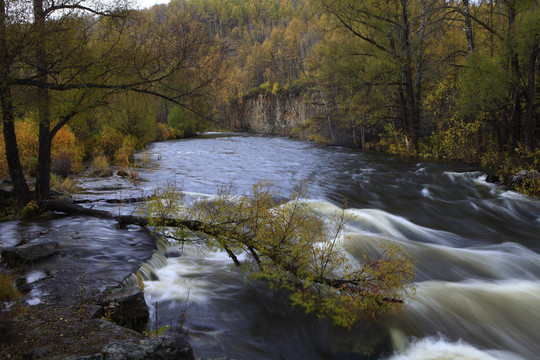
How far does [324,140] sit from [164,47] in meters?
29.0

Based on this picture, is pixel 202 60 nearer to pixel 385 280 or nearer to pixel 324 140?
pixel 385 280

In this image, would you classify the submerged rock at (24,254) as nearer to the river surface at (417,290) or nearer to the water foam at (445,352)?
the river surface at (417,290)

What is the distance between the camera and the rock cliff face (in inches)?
2334

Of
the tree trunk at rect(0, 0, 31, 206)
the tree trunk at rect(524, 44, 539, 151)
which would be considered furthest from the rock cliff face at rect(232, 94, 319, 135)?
the tree trunk at rect(0, 0, 31, 206)

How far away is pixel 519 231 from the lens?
9.31 m

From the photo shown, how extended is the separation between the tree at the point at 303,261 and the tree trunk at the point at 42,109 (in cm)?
363

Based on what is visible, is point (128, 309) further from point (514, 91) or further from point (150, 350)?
point (514, 91)

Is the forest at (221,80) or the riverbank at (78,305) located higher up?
the forest at (221,80)

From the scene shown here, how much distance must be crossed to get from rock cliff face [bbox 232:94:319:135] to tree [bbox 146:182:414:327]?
151 feet

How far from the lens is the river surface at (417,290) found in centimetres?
493

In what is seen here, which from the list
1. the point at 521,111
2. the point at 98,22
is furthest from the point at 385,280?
the point at 521,111

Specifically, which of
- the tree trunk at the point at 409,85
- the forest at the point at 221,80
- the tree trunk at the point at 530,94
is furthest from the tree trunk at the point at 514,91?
the tree trunk at the point at 409,85

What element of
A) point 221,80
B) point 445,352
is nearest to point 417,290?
point 445,352

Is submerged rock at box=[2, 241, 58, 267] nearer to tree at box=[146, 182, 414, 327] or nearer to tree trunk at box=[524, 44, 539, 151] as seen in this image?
tree at box=[146, 182, 414, 327]
